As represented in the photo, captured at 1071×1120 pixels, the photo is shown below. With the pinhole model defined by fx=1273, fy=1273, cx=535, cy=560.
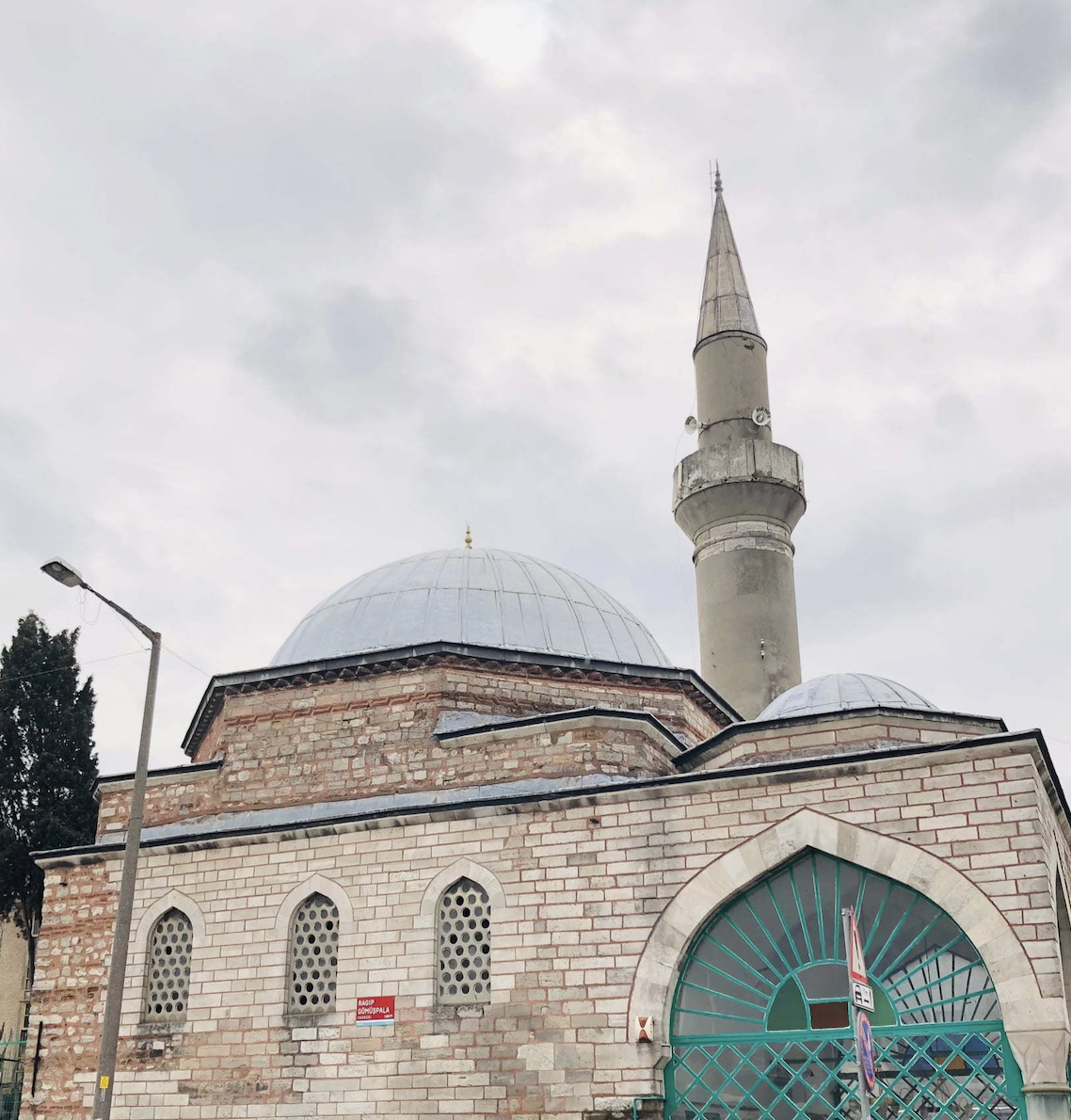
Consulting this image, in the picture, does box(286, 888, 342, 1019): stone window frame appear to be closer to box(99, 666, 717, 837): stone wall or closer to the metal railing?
box(99, 666, 717, 837): stone wall

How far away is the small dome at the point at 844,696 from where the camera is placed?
12.7m

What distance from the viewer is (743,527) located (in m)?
22.7

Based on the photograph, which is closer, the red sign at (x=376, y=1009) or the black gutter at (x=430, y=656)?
the red sign at (x=376, y=1009)

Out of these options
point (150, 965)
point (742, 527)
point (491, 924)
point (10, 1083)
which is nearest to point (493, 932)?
point (491, 924)

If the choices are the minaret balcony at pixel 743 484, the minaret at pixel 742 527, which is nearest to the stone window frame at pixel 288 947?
the minaret at pixel 742 527

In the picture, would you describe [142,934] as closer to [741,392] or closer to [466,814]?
[466,814]

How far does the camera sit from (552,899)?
433 inches

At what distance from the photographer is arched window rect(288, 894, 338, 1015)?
11.7 metres

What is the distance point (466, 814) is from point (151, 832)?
428cm

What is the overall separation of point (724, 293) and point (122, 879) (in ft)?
61.9

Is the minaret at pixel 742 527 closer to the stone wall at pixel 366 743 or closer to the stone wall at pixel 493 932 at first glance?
the stone wall at pixel 366 743

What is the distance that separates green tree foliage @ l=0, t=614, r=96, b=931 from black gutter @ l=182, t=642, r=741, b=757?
6252 millimetres

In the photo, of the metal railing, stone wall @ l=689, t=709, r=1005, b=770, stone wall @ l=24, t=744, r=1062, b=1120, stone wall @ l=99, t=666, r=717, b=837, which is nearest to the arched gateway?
stone wall @ l=24, t=744, r=1062, b=1120

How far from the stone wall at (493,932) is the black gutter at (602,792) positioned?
59 millimetres
